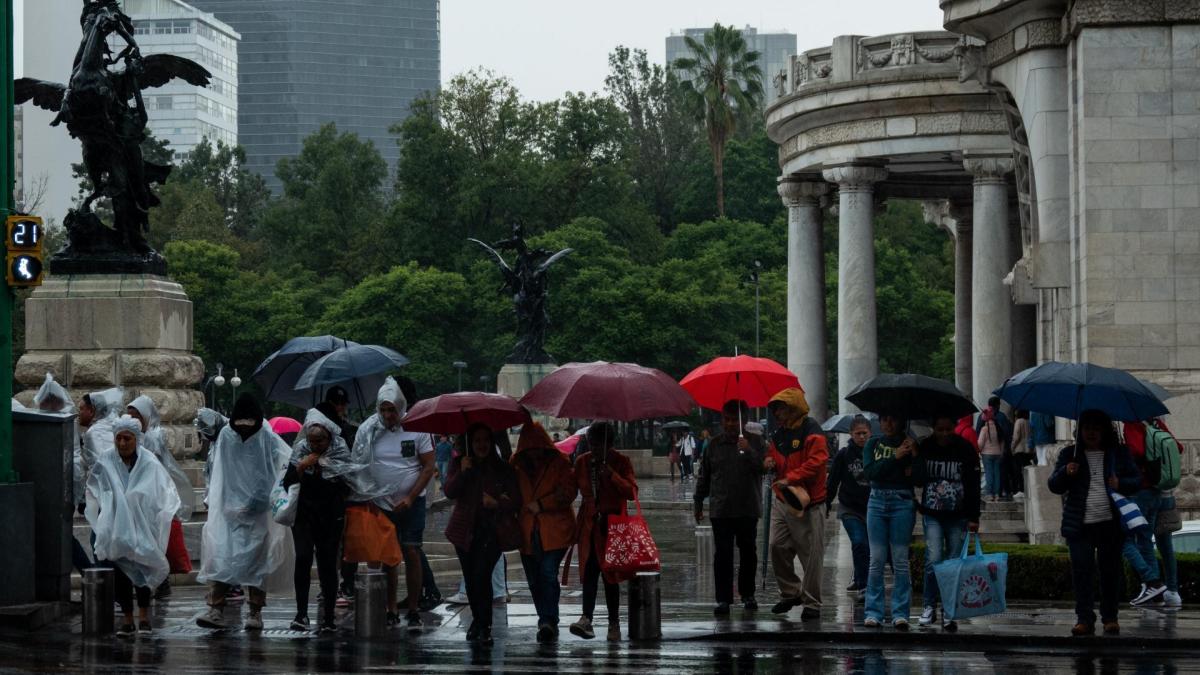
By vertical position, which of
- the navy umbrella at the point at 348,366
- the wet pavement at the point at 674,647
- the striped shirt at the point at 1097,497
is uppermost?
the navy umbrella at the point at 348,366

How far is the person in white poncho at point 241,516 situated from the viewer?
1658 cm

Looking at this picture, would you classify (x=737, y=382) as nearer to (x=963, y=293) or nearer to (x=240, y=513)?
(x=240, y=513)

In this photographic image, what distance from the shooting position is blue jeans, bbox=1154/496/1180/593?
1808 cm

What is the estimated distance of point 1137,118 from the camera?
2409 cm

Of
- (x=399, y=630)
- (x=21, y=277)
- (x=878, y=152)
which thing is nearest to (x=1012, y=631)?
(x=399, y=630)

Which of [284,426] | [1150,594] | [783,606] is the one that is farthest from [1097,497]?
[284,426]

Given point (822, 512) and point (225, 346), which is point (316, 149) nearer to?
point (225, 346)

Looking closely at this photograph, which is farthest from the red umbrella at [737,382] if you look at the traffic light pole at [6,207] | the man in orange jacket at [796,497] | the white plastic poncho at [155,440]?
the traffic light pole at [6,207]

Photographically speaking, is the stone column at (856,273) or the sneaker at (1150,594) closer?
the sneaker at (1150,594)

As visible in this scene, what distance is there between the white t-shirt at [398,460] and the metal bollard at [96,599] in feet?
7.58

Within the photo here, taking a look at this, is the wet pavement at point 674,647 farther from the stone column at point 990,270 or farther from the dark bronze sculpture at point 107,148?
the stone column at point 990,270

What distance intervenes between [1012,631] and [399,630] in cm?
499

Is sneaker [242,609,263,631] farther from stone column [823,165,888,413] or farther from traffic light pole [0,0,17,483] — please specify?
stone column [823,165,888,413]

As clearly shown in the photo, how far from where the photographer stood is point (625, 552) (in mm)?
15914
